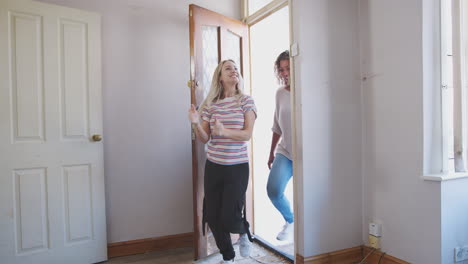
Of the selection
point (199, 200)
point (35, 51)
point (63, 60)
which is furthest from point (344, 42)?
point (35, 51)

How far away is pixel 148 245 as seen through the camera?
235 cm

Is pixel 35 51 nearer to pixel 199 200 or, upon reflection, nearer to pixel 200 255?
pixel 199 200

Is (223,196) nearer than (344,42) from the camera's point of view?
Yes

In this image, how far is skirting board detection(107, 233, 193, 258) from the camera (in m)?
2.24

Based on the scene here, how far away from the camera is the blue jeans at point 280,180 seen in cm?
231

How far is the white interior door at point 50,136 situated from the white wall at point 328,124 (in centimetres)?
150

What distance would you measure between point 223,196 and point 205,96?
825 mm

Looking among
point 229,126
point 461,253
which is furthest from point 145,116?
point 461,253

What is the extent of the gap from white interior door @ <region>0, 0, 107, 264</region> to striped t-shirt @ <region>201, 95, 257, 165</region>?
0.91 meters

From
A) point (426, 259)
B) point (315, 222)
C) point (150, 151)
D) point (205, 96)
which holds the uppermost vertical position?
point (205, 96)

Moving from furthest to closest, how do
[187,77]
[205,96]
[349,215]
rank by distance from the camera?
[187,77] → [205,96] → [349,215]

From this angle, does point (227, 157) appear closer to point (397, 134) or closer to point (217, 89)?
point (217, 89)

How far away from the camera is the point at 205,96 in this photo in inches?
89.2

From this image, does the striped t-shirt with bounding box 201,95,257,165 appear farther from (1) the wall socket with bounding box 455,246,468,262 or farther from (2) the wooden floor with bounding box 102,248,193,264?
(1) the wall socket with bounding box 455,246,468,262
